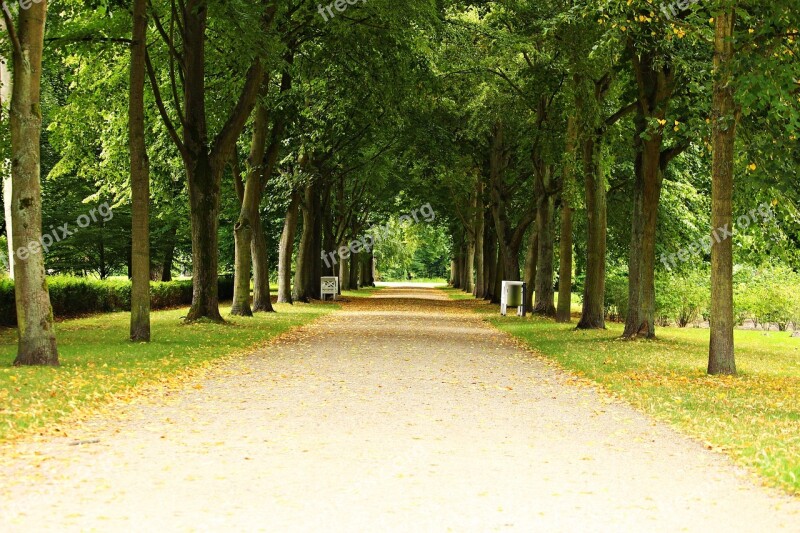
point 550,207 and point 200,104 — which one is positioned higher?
point 200,104

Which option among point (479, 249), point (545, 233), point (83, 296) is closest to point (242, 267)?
point (83, 296)

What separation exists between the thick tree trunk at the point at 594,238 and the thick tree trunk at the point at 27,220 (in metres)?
13.3

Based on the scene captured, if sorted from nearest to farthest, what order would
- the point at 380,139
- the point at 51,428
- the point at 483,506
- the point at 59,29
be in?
the point at 483,506 < the point at 51,428 < the point at 59,29 < the point at 380,139

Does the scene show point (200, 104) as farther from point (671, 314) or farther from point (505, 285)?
point (671, 314)

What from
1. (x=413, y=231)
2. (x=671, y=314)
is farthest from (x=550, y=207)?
(x=413, y=231)

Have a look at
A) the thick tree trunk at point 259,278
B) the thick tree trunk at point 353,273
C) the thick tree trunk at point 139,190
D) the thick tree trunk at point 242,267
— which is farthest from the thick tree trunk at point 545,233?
the thick tree trunk at point 353,273

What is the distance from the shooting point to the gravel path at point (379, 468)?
565 centimetres

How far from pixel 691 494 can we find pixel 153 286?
28608 millimetres

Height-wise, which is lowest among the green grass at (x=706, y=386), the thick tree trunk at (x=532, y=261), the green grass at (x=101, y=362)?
the green grass at (x=706, y=386)

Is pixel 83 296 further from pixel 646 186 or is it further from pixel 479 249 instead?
pixel 479 249

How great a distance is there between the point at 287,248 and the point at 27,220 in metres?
22.0

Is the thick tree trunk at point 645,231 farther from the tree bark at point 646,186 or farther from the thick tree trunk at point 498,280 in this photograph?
the thick tree trunk at point 498,280

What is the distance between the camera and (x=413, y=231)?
218ft

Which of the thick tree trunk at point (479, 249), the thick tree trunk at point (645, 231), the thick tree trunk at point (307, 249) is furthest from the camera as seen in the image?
the thick tree trunk at point (479, 249)
